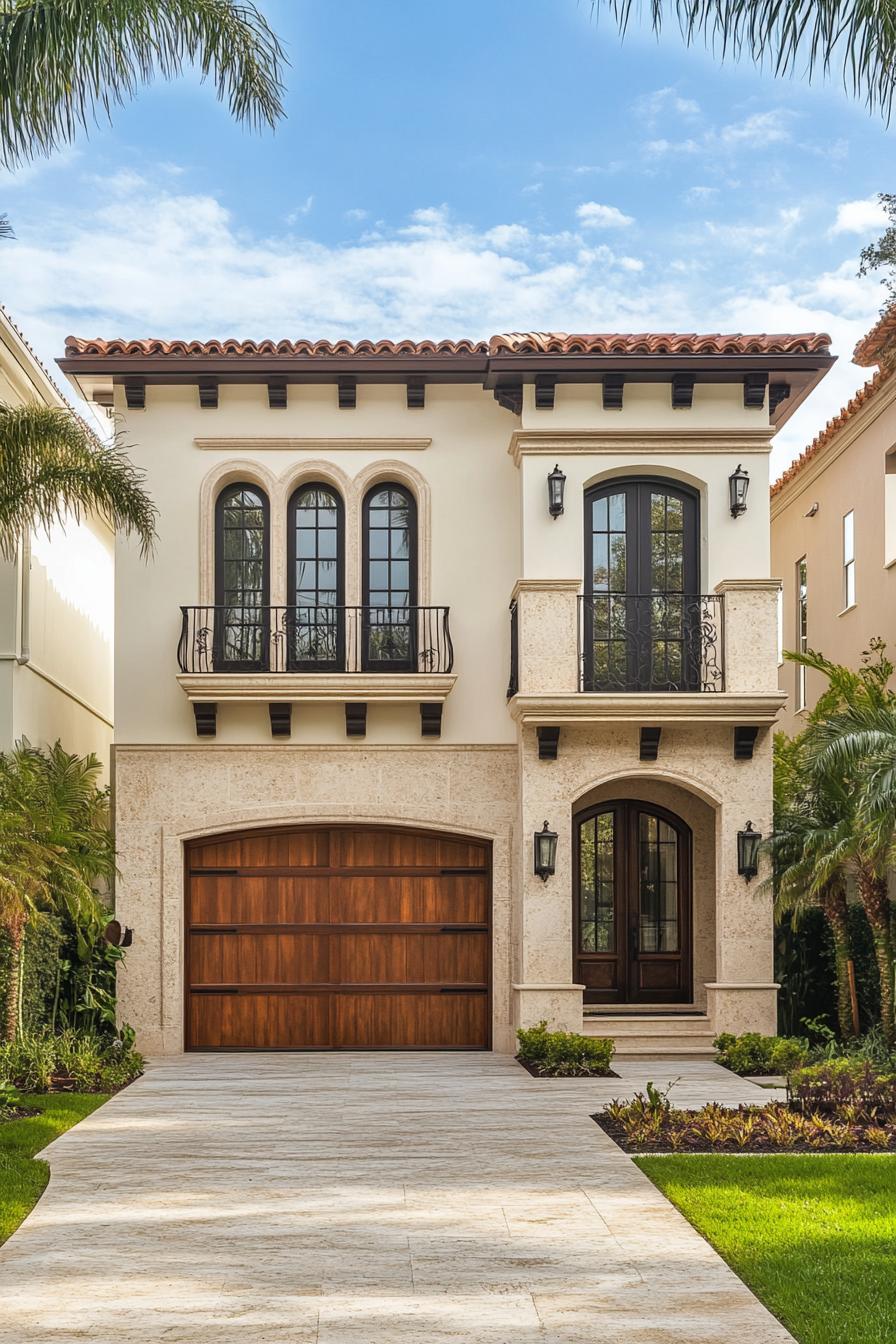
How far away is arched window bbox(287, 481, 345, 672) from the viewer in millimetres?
17109

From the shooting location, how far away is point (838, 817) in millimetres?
15938

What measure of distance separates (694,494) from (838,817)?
4186mm

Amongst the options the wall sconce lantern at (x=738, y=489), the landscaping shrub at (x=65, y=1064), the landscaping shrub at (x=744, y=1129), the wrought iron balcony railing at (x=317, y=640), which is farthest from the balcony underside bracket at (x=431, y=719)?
the landscaping shrub at (x=744, y=1129)

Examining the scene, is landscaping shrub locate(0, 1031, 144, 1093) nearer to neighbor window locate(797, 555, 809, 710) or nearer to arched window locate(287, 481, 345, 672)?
arched window locate(287, 481, 345, 672)

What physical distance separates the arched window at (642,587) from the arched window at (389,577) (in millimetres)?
2105

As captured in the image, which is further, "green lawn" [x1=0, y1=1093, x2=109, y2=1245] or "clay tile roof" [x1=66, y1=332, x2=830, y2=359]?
"clay tile roof" [x1=66, y1=332, x2=830, y2=359]

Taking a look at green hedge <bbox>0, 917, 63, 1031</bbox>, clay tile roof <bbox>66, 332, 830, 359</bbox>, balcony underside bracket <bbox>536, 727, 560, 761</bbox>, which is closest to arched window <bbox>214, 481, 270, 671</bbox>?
clay tile roof <bbox>66, 332, 830, 359</bbox>

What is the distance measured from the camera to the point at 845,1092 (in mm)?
11719

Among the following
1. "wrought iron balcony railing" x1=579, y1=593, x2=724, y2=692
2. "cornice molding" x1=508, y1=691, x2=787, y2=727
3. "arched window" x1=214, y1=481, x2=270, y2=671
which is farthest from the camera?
"arched window" x1=214, y1=481, x2=270, y2=671

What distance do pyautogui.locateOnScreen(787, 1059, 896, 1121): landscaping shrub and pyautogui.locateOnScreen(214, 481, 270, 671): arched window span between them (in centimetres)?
800

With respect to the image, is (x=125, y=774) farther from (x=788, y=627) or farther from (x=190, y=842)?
(x=788, y=627)

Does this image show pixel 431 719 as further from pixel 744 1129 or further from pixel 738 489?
pixel 744 1129

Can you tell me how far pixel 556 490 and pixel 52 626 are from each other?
23.3 feet

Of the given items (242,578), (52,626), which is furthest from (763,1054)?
(52,626)
